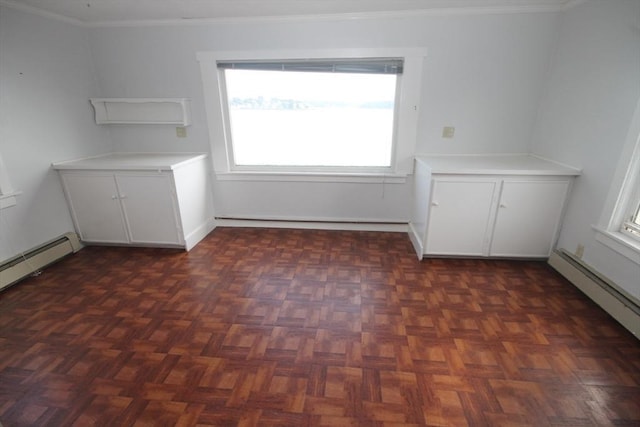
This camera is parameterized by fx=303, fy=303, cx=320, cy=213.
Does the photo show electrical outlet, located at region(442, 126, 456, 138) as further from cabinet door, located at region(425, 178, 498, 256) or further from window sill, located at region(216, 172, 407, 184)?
cabinet door, located at region(425, 178, 498, 256)

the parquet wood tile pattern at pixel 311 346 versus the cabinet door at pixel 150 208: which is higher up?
the cabinet door at pixel 150 208

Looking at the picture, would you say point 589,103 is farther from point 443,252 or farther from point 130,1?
point 130,1

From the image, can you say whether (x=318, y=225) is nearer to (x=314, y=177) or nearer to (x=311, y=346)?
(x=314, y=177)

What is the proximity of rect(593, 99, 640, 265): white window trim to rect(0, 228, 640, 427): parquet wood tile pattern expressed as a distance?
479 mm

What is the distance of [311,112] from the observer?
3342 millimetres

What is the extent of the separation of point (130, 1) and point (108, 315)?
99.6 inches

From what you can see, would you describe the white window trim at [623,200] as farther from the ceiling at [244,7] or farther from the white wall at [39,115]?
the white wall at [39,115]

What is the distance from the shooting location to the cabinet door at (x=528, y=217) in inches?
103

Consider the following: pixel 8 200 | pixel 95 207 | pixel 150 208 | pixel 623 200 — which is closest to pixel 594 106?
pixel 623 200

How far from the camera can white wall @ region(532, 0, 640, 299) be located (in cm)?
210

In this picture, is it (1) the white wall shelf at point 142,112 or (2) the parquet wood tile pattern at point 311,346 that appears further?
(1) the white wall shelf at point 142,112

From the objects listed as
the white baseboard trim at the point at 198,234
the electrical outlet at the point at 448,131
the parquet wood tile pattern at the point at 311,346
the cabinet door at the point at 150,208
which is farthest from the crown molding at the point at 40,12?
the electrical outlet at the point at 448,131

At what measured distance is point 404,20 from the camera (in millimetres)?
2891

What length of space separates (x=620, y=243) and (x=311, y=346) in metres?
2.25
